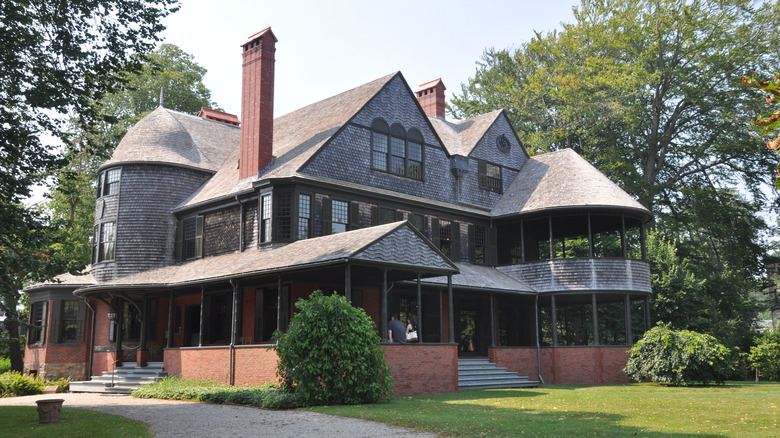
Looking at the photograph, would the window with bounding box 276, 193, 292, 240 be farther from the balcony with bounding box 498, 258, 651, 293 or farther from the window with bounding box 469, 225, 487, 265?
the balcony with bounding box 498, 258, 651, 293

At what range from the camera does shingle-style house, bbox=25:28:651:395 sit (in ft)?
75.2

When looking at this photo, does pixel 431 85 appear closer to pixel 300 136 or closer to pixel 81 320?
→ pixel 300 136

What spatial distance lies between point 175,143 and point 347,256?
606 inches

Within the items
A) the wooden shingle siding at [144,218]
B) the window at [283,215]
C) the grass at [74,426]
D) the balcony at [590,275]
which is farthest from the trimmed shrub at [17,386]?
the balcony at [590,275]

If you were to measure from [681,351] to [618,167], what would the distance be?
16796 millimetres

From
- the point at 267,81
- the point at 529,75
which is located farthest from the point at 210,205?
the point at 529,75

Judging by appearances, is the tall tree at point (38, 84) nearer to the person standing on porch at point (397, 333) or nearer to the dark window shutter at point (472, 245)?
the person standing on porch at point (397, 333)

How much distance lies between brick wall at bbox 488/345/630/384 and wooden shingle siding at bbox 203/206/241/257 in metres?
11.0

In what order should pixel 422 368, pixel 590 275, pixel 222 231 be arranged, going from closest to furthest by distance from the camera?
pixel 422 368, pixel 222 231, pixel 590 275

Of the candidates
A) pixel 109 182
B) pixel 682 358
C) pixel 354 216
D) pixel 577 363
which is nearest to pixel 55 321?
pixel 109 182

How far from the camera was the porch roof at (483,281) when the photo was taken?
24.3m

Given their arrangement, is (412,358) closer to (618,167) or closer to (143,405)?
(143,405)

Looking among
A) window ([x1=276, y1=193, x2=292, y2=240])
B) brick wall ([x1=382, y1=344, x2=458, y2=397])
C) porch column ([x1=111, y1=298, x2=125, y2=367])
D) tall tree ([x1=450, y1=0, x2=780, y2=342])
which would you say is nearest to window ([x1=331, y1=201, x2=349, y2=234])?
window ([x1=276, y1=193, x2=292, y2=240])

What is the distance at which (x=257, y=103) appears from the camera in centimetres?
2511
